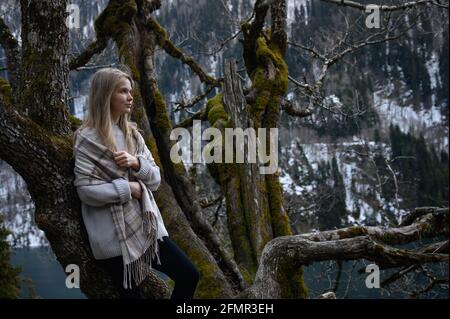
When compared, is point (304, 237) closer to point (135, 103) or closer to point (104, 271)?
point (104, 271)

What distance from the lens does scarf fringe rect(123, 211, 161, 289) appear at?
10.5ft

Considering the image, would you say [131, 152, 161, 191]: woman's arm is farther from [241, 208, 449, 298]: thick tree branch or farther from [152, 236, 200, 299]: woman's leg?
[241, 208, 449, 298]: thick tree branch

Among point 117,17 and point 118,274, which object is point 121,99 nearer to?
point 118,274

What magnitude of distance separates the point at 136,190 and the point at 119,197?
0.57 feet

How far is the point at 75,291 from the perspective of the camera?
60.1 meters

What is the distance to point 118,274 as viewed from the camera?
10.7 ft

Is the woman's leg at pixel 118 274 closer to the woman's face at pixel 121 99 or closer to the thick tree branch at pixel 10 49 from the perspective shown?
the woman's face at pixel 121 99

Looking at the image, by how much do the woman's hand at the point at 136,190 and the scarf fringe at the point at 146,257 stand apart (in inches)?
5.4

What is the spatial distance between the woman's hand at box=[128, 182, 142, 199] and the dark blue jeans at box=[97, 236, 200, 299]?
0.36 m

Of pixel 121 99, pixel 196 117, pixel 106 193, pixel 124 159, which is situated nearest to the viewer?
pixel 106 193

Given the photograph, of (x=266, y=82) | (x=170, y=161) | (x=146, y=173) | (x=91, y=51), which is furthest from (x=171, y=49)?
(x=146, y=173)

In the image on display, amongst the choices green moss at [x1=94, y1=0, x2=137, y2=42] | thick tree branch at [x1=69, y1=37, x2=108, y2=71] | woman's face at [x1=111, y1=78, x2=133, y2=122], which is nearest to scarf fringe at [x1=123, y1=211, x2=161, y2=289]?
woman's face at [x1=111, y1=78, x2=133, y2=122]

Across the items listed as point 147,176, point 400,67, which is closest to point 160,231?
point 147,176
